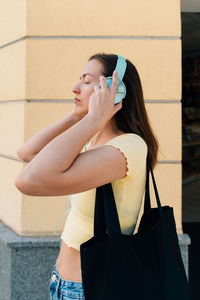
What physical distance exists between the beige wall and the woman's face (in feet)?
4.64

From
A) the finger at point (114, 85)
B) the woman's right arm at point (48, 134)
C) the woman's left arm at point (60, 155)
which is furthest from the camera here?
the woman's right arm at point (48, 134)

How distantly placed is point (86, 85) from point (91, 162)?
338 mm

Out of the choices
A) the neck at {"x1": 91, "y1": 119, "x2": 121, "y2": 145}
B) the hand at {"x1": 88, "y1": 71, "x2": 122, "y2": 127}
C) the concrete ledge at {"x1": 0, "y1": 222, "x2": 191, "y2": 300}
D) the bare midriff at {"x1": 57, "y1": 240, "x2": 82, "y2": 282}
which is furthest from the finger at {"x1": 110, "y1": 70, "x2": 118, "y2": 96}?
the concrete ledge at {"x1": 0, "y1": 222, "x2": 191, "y2": 300}

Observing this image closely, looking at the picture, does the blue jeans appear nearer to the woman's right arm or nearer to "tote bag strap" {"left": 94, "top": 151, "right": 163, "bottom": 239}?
"tote bag strap" {"left": 94, "top": 151, "right": 163, "bottom": 239}

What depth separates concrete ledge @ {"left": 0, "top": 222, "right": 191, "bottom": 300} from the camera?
8.45 ft

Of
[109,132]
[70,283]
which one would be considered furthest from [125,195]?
[70,283]

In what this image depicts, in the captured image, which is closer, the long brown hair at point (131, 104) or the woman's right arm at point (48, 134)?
the long brown hair at point (131, 104)

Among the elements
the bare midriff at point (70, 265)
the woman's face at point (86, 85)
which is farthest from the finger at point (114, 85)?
the bare midriff at point (70, 265)

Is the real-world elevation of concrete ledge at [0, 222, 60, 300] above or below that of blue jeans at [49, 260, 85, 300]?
below

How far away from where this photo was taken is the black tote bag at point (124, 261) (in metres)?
1.05

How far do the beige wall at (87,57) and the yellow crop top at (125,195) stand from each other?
4.79 ft

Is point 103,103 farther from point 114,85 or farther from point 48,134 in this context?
point 48,134

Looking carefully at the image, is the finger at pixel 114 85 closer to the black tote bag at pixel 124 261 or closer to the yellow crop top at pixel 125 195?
the yellow crop top at pixel 125 195

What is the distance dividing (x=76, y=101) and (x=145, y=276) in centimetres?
67
